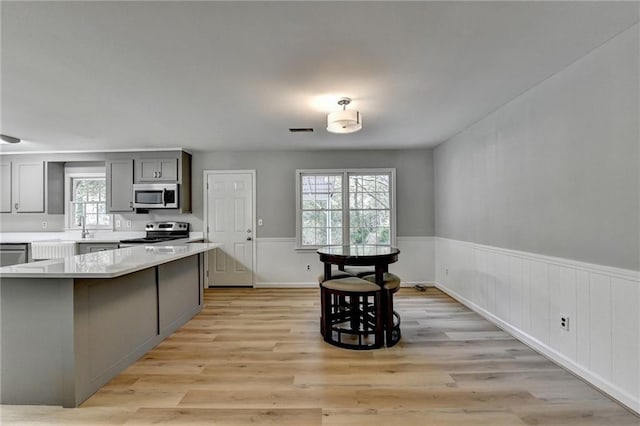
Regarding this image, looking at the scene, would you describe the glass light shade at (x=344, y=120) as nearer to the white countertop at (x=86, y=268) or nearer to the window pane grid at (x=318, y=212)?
the white countertop at (x=86, y=268)

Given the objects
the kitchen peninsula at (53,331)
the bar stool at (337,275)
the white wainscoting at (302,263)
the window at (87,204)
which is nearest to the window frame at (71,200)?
the window at (87,204)

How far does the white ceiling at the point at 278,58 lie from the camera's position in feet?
5.45

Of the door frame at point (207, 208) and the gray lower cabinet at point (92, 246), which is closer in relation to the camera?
the gray lower cabinet at point (92, 246)

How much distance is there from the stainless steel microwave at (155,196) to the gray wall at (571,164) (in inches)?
174

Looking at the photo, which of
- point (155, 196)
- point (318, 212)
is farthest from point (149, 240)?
point (318, 212)

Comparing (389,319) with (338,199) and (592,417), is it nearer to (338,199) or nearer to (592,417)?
(592,417)

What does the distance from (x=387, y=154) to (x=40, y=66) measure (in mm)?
4322

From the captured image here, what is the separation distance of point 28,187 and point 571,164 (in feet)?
23.6

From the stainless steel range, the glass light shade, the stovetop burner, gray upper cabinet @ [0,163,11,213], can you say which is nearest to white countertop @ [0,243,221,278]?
the glass light shade

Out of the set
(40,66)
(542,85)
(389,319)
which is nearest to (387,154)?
(542,85)

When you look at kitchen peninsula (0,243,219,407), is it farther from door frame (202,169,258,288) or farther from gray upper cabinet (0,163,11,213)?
gray upper cabinet (0,163,11,213)

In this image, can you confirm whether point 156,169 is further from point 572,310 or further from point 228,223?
point 572,310

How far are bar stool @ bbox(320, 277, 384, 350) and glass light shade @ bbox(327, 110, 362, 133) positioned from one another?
1.45 meters

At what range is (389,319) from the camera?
2.86 meters
